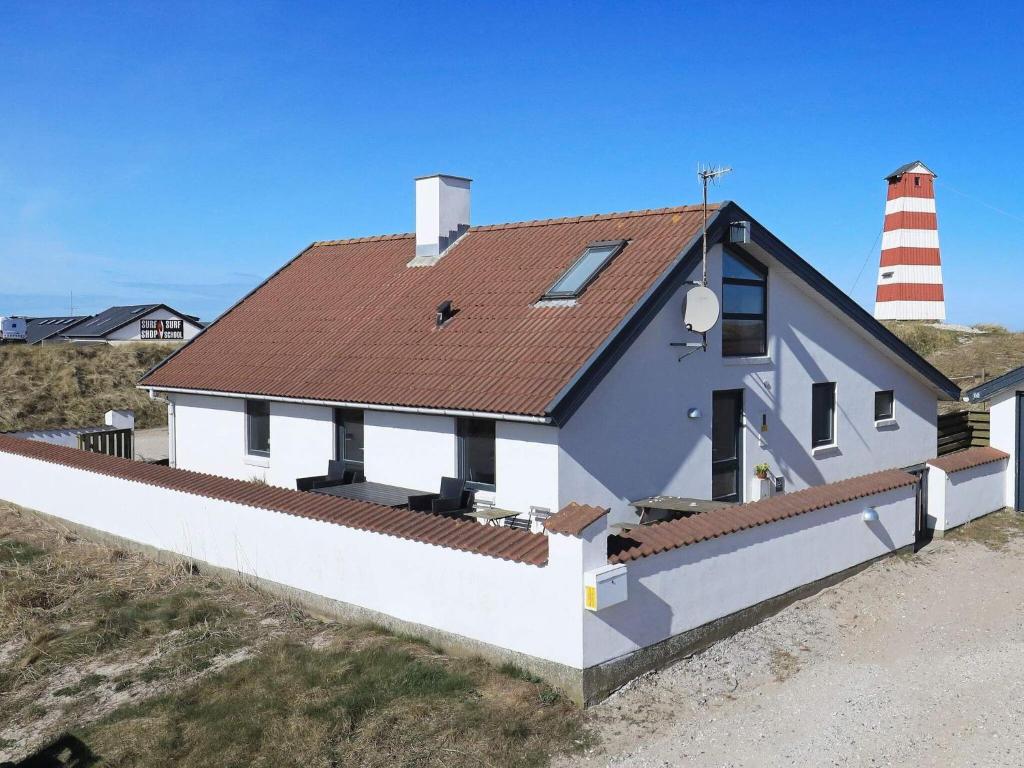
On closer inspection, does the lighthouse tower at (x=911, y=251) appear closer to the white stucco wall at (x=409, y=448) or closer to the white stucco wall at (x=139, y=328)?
the white stucco wall at (x=409, y=448)

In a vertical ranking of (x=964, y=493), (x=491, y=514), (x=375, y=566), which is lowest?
(x=964, y=493)

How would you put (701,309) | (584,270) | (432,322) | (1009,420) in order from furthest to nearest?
(1009,420), (432,322), (584,270), (701,309)

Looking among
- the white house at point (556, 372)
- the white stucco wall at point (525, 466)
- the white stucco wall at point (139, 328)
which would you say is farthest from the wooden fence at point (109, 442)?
the white stucco wall at point (139, 328)

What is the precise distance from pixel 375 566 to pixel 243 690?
6.48 feet

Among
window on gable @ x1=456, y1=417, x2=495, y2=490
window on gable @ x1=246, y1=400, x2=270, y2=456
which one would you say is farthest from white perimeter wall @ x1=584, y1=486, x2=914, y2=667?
window on gable @ x1=246, y1=400, x2=270, y2=456

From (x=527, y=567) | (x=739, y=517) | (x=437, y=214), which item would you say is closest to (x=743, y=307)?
(x=739, y=517)

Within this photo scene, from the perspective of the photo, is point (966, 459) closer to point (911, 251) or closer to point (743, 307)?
point (743, 307)

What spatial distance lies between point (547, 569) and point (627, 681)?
4.64ft

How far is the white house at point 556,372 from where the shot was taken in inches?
464

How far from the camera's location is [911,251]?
105 ft

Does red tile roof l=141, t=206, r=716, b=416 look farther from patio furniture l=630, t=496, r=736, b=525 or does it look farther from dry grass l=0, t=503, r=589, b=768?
dry grass l=0, t=503, r=589, b=768

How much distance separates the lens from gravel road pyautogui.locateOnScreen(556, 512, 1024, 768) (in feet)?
23.6

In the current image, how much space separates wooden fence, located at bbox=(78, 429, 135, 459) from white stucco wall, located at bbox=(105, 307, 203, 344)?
2999 cm

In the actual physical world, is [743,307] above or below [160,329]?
below
